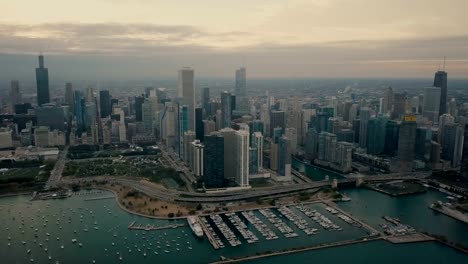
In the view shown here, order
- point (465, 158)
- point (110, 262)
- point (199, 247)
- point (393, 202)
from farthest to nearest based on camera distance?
point (465, 158) < point (393, 202) < point (199, 247) < point (110, 262)

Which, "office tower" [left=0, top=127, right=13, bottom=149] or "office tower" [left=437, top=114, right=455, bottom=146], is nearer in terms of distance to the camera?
"office tower" [left=437, top=114, right=455, bottom=146]

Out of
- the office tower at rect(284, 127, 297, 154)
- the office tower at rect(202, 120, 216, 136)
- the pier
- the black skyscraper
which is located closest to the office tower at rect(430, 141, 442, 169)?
the office tower at rect(284, 127, 297, 154)

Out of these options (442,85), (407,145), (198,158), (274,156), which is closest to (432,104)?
(442,85)

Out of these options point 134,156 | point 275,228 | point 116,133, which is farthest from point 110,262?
point 116,133

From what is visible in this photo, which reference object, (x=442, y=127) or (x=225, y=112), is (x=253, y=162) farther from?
(x=442, y=127)

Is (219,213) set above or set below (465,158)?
below

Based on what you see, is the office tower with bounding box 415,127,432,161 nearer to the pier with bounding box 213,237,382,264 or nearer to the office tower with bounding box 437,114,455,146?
Result: the office tower with bounding box 437,114,455,146

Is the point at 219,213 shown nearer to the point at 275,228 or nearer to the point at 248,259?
the point at 275,228
